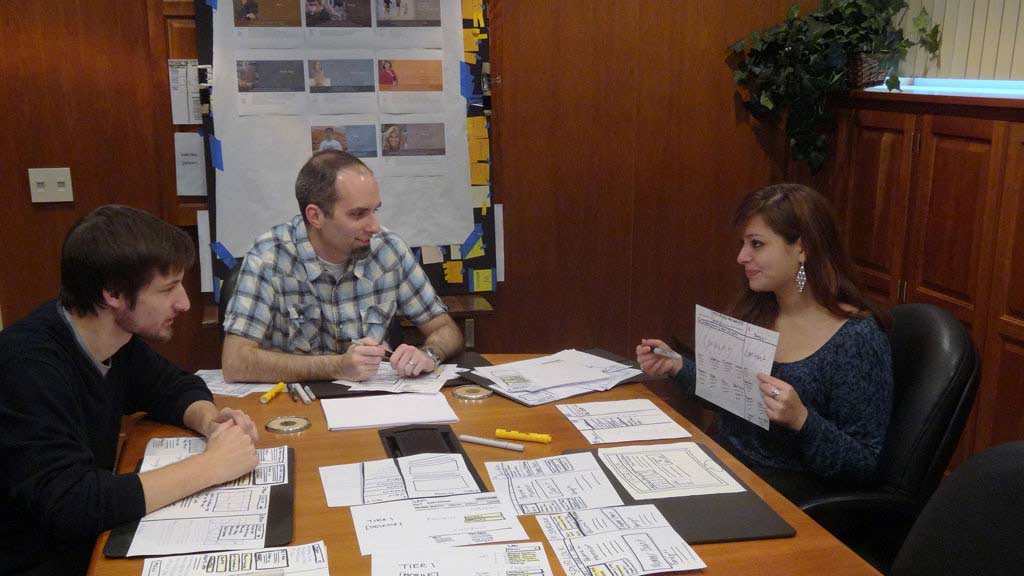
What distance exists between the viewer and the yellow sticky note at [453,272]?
3494mm

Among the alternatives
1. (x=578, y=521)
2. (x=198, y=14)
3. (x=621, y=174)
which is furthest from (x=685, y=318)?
(x=578, y=521)

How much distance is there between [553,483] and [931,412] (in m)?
0.86

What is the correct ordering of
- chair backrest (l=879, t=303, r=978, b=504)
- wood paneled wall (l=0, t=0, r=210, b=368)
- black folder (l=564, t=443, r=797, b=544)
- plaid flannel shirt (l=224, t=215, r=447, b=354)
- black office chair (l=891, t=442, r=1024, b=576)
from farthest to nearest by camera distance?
wood paneled wall (l=0, t=0, r=210, b=368) < plaid flannel shirt (l=224, t=215, r=447, b=354) < chair backrest (l=879, t=303, r=978, b=504) < black folder (l=564, t=443, r=797, b=544) < black office chair (l=891, t=442, r=1024, b=576)

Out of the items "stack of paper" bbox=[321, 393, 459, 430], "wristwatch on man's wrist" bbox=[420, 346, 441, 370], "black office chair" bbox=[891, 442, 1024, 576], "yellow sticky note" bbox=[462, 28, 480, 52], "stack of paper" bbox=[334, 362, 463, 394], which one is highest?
"yellow sticky note" bbox=[462, 28, 480, 52]

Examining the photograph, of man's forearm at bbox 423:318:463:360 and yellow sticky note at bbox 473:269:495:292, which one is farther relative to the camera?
yellow sticky note at bbox 473:269:495:292

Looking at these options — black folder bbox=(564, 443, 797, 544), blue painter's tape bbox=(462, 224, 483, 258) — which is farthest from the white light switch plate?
black folder bbox=(564, 443, 797, 544)

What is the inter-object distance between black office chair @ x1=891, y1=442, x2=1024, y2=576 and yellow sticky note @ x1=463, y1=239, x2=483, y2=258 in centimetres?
232

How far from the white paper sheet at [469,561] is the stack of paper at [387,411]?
59cm

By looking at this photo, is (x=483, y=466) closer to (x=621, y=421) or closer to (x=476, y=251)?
(x=621, y=421)

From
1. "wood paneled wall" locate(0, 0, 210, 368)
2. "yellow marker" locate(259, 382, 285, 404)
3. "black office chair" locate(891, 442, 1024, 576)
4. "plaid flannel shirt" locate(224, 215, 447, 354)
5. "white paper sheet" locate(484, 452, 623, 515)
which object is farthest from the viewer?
"wood paneled wall" locate(0, 0, 210, 368)

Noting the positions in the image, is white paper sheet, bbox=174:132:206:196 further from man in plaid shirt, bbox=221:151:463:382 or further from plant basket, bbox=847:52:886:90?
plant basket, bbox=847:52:886:90

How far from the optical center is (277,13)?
3207 mm

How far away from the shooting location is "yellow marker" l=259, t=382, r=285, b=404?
6.88ft

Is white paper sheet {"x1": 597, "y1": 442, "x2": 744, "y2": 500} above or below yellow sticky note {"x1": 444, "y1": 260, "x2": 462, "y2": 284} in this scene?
below
